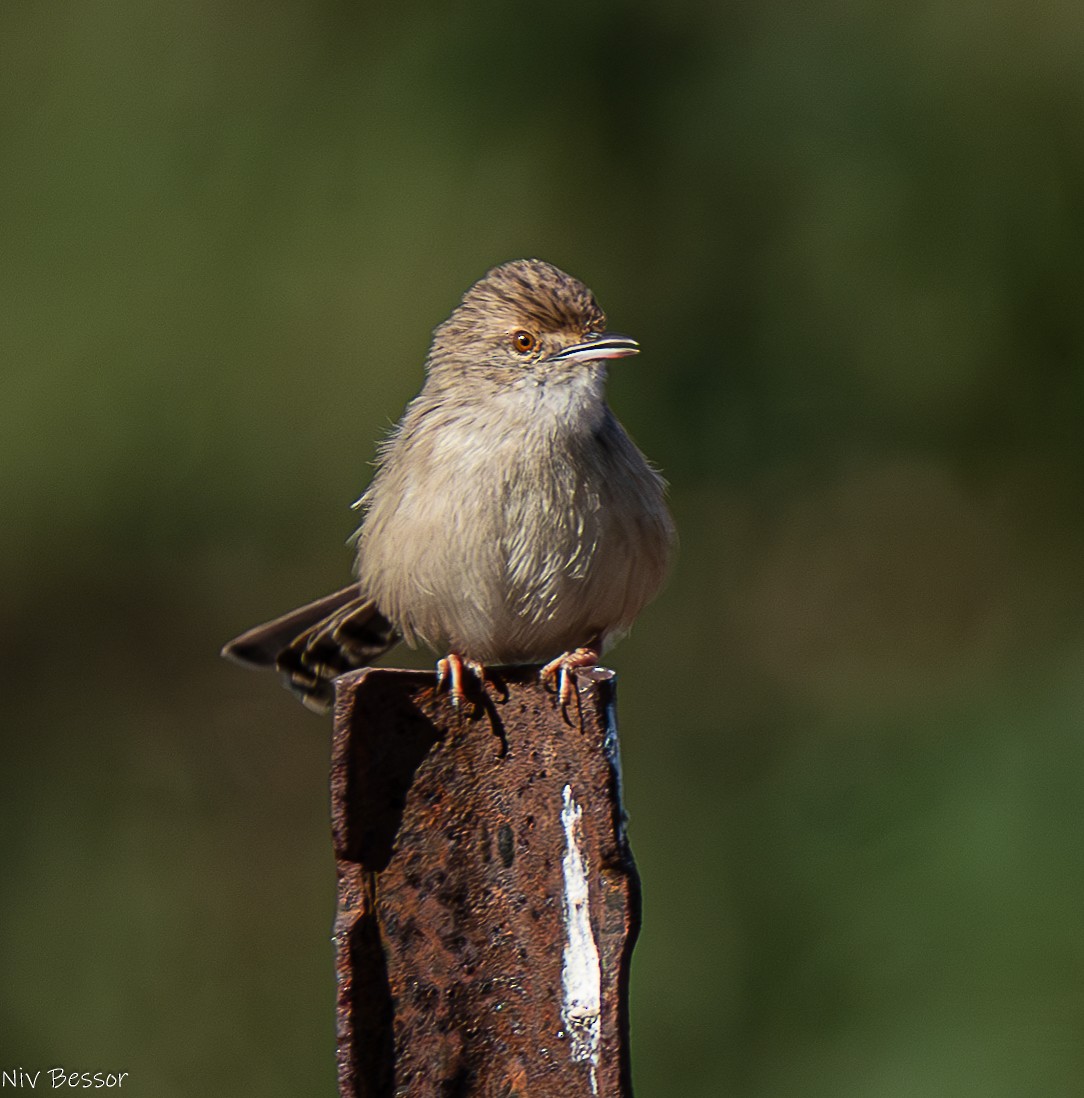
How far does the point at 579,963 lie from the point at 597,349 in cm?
225

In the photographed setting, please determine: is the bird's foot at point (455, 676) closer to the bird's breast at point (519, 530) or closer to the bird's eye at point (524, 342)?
the bird's breast at point (519, 530)

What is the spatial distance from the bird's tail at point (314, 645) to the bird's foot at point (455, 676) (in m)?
1.49

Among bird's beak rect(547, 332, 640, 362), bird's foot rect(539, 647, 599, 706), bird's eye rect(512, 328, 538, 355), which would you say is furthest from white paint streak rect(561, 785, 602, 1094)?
bird's eye rect(512, 328, 538, 355)

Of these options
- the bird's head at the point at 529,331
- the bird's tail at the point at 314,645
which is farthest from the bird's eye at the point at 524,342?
the bird's tail at the point at 314,645

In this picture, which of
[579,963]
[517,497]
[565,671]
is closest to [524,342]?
[517,497]

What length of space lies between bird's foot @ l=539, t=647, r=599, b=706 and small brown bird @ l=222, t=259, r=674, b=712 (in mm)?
394

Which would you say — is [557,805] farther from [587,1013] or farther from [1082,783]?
[1082,783]

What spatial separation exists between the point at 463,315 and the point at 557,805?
8.12 feet

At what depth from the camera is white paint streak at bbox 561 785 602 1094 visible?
2227 millimetres

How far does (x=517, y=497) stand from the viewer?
4.07 m

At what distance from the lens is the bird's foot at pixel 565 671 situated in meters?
2.61

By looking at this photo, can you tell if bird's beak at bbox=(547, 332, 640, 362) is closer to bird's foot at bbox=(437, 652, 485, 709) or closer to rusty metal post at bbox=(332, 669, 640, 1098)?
bird's foot at bbox=(437, 652, 485, 709)

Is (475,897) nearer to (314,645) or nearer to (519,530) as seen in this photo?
(519,530)

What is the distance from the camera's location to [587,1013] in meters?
2.24
